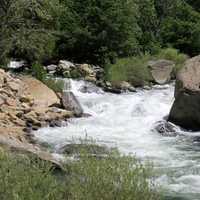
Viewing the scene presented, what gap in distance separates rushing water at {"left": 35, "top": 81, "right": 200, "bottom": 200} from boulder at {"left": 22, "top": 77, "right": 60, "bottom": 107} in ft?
3.86

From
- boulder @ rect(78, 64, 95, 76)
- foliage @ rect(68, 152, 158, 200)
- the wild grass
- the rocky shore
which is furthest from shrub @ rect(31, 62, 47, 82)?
foliage @ rect(68, 152, 158, 200)

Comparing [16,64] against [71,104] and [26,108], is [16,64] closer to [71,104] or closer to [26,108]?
[71,104]

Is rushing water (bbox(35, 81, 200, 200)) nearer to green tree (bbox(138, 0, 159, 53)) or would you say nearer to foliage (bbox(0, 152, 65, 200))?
foliage (bbox(0, 152, 65, 200))

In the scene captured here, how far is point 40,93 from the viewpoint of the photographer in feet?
63.4

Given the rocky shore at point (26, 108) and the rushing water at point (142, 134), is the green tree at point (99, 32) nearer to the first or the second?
the rushing water at point (142, 134)

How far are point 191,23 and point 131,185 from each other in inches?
1030

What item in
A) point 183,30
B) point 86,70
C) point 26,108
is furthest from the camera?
point 183,30

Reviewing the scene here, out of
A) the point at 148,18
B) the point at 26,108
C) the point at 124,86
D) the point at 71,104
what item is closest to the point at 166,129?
the point at 71,104

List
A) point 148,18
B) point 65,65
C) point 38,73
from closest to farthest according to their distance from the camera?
point 38,73 < point 65,65 < point 148,18

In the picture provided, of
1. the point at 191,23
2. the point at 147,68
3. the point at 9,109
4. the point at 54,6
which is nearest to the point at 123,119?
the point at 9,109

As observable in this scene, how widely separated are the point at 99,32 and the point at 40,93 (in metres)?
9.46

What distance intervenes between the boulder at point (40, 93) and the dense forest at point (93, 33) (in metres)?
3.51

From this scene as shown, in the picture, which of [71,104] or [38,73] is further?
[38,73]

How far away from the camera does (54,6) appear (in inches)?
995
